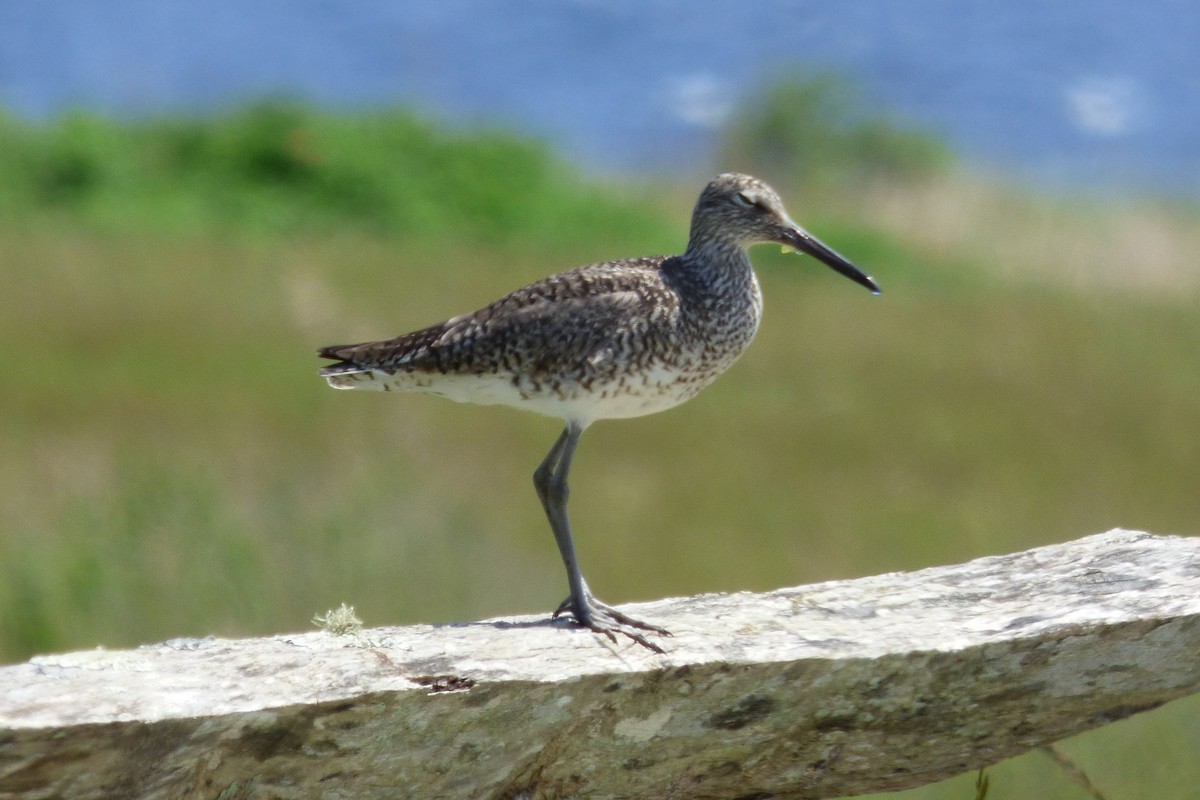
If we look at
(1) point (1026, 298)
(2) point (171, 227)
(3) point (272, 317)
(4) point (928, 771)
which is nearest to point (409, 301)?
(3) point (272, 317)

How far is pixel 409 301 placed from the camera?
67.3 feet

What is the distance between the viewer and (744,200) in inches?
253

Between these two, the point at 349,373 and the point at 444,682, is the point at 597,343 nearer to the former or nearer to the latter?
the point at 349,373

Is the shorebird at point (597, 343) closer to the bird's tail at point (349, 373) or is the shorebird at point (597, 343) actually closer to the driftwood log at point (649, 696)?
the bird's tail at point (349, 373)

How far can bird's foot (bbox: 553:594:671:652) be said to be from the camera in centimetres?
526

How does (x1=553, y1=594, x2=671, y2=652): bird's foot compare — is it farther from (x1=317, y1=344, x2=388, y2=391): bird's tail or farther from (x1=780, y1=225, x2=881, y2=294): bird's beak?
(x1=780, y1=225, x2=881, y2=294): bird's beak

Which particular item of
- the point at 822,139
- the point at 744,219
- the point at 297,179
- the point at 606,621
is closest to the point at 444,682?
the point at 606,621

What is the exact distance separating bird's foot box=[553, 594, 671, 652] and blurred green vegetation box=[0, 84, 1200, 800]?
10.8 ft

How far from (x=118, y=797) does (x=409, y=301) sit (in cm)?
1662

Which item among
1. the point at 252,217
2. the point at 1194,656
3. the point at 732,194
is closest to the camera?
the point at 1194,656

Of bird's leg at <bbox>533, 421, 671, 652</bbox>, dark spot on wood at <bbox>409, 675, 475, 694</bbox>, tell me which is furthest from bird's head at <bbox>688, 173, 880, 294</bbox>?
dark spot on wood at <bbox>409, 675, 475, 694</bbox>

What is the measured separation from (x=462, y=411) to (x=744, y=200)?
11.3 m

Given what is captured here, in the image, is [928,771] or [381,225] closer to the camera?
[928,771]

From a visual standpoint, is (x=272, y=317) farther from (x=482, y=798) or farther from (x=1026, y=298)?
(x=482, y=798)
